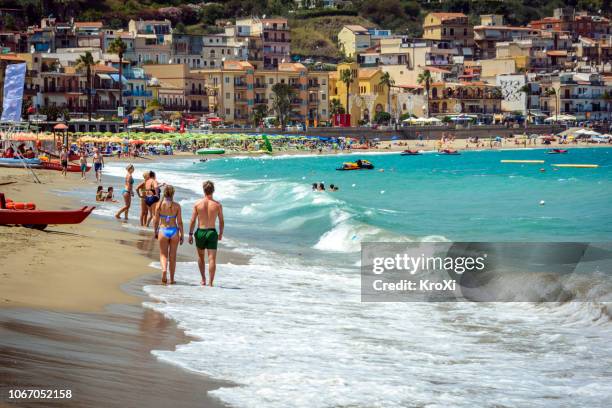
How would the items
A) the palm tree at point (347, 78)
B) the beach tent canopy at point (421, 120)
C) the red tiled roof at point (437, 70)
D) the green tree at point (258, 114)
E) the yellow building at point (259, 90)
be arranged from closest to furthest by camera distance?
the green tree at point (258, 114)
the yellow building at point (259, 90)
the beach tent canopy at point (421, 120)
the palm tree at point (347, 78)
the red tiled roof at point (437, 70)

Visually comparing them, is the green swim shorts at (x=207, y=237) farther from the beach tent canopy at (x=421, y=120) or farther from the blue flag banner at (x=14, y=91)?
the beach tent canopy at (x=421, y=120)

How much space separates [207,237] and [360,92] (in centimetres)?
12458

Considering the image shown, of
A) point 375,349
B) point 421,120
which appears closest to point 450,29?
point 421,120

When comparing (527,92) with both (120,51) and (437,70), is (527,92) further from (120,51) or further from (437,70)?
(120,51)

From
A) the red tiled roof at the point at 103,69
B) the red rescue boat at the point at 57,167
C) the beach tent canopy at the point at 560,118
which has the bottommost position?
the beach tent canopy at the point at 560,118

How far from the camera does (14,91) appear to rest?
130 feet

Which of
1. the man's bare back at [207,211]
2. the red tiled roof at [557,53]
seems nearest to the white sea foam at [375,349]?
the man's bare back at [207,211]

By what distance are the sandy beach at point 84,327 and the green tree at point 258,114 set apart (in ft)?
347

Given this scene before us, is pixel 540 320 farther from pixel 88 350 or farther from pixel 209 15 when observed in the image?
pixel 209 15

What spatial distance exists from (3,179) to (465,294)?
24.4 metres

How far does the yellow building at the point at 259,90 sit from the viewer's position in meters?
128

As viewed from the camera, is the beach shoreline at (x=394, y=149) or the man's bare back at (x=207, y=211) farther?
the beach shoreline at (x=394, y=149)

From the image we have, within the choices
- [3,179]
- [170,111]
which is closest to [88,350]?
[3,179]

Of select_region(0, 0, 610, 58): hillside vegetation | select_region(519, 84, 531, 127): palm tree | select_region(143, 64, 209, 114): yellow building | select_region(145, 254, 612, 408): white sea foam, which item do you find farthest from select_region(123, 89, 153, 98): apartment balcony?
select_region(145, 254, 612, 408): white sea foam
